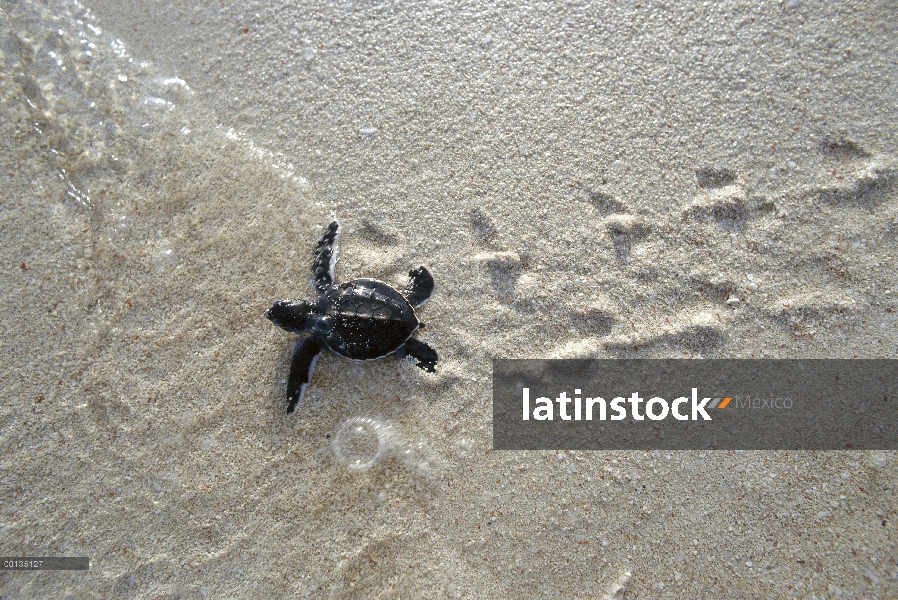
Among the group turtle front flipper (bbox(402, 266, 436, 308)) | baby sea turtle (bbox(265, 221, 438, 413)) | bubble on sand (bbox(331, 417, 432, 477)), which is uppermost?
turtle front flipper (bbox(402, 266, 436, 308))

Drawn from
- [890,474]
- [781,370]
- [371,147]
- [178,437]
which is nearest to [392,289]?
[371,147]

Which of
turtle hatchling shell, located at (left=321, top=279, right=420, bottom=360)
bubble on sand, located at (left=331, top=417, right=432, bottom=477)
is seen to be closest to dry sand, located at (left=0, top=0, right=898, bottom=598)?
bubble on sand, located at (left=331, top=417, right=432, bottom=477)

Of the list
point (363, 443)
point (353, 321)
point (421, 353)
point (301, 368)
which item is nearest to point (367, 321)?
point (353, 321)

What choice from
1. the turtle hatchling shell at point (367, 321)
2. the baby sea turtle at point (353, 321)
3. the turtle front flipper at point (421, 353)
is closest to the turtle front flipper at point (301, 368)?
the baby sea turtle at point (353, 321)

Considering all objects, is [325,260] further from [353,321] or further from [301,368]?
[301,368]

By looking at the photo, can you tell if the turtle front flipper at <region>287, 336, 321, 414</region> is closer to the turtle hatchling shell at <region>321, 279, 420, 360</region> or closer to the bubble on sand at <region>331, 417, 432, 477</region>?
the turtle hatchling shell at <region>321, 279, 420, 360</region>

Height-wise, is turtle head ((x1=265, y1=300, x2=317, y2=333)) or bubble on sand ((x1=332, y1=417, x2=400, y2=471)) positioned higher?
turtle head ((x1=265, y1=300, x2=317, y2=333))

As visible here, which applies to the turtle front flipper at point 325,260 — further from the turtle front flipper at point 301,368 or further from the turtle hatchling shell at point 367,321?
the turtle front flipper at point 301,368
